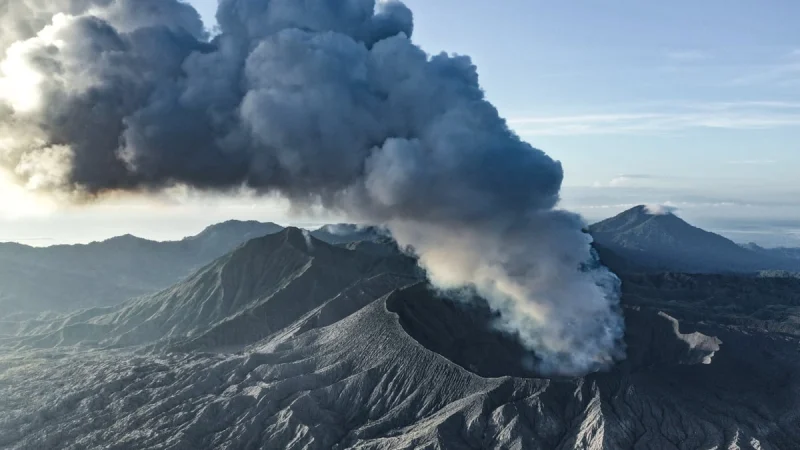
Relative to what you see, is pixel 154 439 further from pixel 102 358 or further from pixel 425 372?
pixel 102 358

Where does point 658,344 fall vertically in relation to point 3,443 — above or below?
above

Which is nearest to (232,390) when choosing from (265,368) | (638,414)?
(265,368)

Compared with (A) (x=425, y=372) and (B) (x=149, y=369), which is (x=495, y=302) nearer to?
(A) (x=425, y=372)

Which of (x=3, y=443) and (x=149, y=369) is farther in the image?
(x=149, y=369)

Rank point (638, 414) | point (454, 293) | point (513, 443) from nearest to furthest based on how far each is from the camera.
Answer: point (513, 443) → point (638, 414) → point (454, 293)

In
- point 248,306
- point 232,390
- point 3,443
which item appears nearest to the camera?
point 3,443

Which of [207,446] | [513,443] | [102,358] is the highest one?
[513,443]

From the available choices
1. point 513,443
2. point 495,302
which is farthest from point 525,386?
point 495,302
